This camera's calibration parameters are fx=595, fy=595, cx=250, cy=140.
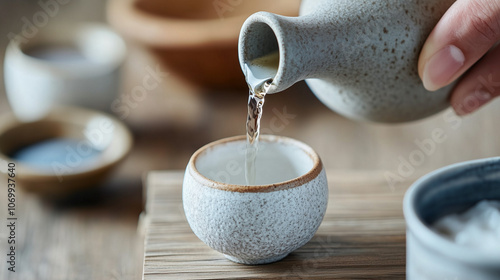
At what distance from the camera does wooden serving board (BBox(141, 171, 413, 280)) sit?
2.28ft

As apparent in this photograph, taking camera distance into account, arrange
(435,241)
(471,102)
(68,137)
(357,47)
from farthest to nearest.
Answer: (68,137), (471,102), (357,47), (435,241)

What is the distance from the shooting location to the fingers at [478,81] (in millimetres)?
787

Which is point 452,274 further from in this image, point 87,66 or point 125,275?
point 87,66

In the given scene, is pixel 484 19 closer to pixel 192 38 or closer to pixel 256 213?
pixel 256 213

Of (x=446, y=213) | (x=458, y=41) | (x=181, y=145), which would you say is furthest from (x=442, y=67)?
(x=181, y=145)

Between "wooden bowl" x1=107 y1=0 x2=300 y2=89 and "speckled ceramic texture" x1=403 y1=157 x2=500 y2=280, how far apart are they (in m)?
0.81

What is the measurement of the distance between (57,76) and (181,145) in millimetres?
298

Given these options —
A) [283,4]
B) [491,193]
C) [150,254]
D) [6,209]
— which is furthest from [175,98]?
[491,193]

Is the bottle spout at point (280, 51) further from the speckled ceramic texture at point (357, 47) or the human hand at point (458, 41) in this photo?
the human hand at point (458, 41)

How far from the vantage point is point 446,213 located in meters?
0.58

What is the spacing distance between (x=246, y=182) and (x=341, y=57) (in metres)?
0.20

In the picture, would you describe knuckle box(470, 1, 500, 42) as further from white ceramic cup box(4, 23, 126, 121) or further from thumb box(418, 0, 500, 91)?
white ceramic cup box(4, 23, 126, 121)

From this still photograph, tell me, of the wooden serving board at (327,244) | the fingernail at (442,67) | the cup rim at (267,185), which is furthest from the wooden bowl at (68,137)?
the fingernail at (442,67)

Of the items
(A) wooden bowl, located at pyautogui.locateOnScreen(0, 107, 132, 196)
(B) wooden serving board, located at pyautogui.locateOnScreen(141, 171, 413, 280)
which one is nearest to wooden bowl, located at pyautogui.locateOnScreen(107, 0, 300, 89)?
(A) wooden bowl, located at pyautogui.locateOnScreen(0, 107, 132, 196)
